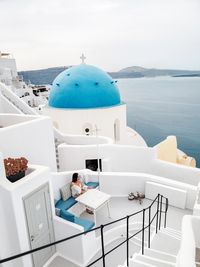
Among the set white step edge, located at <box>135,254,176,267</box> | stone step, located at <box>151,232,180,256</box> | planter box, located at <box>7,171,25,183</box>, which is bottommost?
stone step, located at <box>151,232,180,256</box>

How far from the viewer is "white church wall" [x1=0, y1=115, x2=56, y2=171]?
25.6 feet

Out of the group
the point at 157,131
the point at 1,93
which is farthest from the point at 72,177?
the point at 157,131

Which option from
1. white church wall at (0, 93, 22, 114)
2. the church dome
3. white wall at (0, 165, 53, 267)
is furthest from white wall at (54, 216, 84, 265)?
the church dome

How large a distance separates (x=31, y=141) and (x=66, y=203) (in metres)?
2.80

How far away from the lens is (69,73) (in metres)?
16.8

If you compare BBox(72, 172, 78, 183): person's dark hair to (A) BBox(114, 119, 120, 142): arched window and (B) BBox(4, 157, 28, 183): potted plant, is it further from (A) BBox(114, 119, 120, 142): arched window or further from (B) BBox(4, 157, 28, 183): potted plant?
(A) BBox(114, 119, 120, 142): arched window

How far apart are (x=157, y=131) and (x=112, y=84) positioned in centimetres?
4264

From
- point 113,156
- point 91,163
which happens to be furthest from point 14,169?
point 113,156

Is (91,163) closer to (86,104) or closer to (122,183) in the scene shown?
(122,183)

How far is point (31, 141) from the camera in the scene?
8906 millimetres

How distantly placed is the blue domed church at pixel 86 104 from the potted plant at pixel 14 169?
9746mm

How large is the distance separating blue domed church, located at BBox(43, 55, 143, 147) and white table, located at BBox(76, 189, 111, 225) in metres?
7.52

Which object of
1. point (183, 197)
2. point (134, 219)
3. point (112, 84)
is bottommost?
point (134, 219)

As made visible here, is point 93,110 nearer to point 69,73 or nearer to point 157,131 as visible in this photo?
point 69,73
